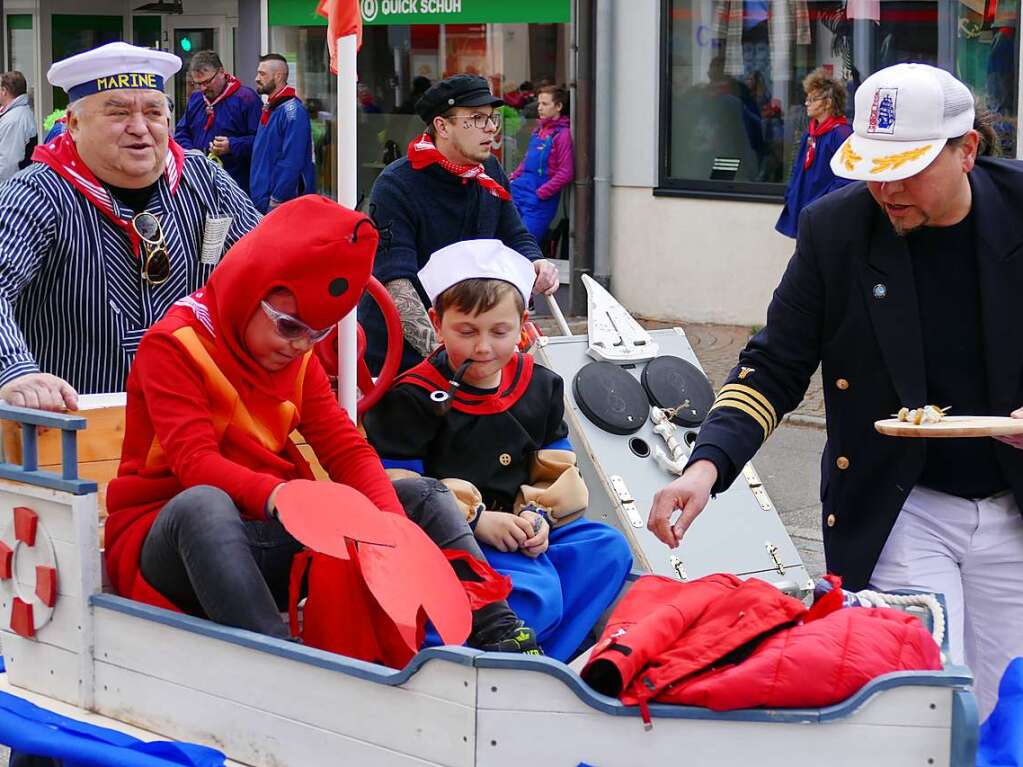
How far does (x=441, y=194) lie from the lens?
524 cm

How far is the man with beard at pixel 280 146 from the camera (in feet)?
38.0

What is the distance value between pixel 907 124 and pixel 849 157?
13 cm

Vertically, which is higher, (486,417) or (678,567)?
(486,417)

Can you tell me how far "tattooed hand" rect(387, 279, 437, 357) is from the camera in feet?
16.1

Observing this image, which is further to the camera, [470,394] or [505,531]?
[470,394]

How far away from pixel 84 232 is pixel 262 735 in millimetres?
1474

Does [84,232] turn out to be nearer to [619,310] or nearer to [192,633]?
[192,633]

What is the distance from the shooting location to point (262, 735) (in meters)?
3.04

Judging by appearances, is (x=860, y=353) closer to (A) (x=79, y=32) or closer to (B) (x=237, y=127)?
(B) (x=237, y=127)

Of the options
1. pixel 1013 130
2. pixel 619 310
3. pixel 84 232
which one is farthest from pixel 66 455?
pixel 1013 130

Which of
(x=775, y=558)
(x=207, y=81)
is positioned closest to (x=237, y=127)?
(x=207, y=81)

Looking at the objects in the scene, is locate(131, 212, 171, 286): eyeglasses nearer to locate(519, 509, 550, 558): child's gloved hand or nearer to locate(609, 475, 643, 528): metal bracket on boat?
locate(519, 509, 550, 558): child's gloved hand

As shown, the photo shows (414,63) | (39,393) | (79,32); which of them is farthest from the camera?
(79,32)

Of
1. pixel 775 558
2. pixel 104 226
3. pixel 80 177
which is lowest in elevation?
pixel 775 558
